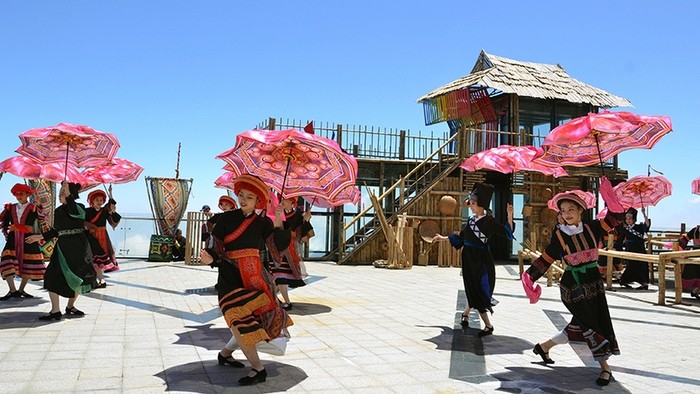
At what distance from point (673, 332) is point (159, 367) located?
5.98 metres

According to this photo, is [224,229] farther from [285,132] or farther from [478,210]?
[478,210]

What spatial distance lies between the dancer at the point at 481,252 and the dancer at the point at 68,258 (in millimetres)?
4506

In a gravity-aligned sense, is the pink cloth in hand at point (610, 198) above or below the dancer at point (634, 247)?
above

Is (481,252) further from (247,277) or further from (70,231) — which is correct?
(70,231)

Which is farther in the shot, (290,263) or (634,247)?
(634,247)

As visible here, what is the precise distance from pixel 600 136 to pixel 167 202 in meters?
14.8

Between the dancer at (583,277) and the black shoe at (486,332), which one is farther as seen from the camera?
the black shoe at (486,332)

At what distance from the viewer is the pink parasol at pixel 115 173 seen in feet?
33.6

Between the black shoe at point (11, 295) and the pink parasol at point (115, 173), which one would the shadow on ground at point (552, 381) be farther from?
the pink parasol at point (115, 173)

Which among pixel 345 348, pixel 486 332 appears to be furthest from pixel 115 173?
pixel 486 332

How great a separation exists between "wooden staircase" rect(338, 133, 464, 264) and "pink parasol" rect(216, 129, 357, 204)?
10.2m

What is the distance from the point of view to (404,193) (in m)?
17.8

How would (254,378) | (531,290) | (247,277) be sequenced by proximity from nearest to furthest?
(254,378), (247,277), (531,290)

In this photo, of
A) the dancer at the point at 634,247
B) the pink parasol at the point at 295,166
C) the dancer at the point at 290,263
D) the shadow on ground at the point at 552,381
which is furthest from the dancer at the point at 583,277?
the dancer at the point at 634,247
